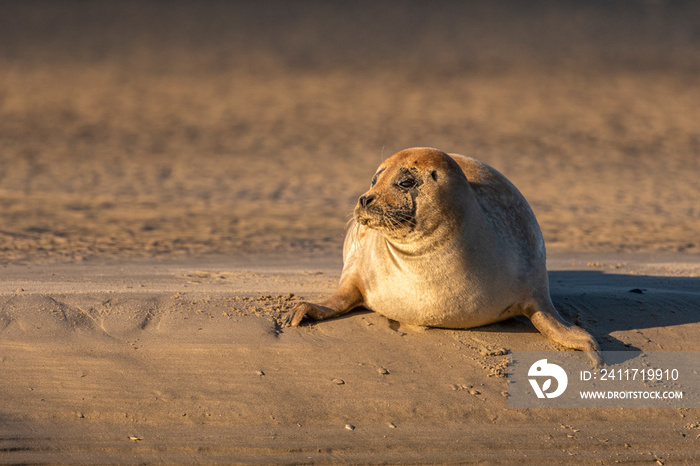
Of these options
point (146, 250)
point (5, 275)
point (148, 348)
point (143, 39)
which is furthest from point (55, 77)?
point (148, 348)

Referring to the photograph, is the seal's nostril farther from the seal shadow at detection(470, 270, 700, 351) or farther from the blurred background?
the blurred background

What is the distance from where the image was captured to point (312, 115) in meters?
19.9

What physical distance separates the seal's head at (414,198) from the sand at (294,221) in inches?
30.9

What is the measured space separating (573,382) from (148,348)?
2438 mm

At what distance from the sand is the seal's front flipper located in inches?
3.3

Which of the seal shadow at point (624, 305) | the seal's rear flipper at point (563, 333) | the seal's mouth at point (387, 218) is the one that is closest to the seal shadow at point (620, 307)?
the seal shadow at point (624, 305)

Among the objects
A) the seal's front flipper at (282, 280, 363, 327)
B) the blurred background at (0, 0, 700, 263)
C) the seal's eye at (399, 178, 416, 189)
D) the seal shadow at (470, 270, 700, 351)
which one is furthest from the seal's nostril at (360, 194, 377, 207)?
the blurred background at (0, 0, 700, 263)

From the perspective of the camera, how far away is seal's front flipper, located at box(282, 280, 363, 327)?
17.3 feet

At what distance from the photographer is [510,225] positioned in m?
5.23

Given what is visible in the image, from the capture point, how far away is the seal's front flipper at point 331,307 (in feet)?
17.3

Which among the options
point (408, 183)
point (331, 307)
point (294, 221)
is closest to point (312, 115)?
point (294, 221)

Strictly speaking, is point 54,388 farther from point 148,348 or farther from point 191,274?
point 191,274

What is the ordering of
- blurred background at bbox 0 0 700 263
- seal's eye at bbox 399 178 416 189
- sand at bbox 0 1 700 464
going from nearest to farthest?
sand at bbox 0 1 700 464
seal's eye at bbox 399 178 416 189
blurred background at bbox 0 0 700 263

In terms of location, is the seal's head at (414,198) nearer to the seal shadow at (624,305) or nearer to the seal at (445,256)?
the seal at (445,256)
